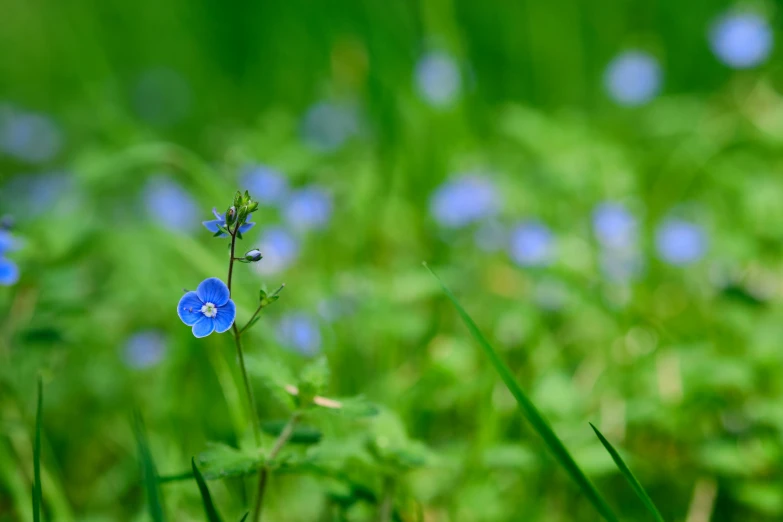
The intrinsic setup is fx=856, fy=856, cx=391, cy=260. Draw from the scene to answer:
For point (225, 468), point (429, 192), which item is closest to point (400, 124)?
point (429, 192)

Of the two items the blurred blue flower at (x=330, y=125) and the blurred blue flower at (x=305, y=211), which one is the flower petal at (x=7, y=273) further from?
the blurred blue flower at (x=330, y=125)

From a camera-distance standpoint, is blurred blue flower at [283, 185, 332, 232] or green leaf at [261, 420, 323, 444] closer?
green leaf at [261, 420, 323, 444]

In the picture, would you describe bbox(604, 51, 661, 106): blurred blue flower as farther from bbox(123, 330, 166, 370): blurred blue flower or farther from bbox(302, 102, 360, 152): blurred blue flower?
bbox(123, 330, 166, 370): blurred blue flower

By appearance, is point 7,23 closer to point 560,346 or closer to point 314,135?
point 314,135

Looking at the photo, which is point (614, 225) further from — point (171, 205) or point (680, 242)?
point (171, 205)

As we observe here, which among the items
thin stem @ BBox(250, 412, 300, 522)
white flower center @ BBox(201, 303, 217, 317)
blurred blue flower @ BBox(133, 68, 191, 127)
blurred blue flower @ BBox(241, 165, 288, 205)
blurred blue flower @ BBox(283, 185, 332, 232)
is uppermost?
blurred blue flower @ BBox(133, 68, 191, 127)

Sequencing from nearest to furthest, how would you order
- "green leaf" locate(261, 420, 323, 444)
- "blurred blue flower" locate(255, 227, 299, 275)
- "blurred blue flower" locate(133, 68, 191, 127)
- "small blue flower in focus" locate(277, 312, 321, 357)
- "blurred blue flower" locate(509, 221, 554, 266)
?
"green leaf" locate(261, 420, 323, 444)
"small blue flower in focus" locate(277, 312, 321, 357)
"blurred blue flower" locate(509, 221, 554, 266)
"blurred blue flower" locate(255, 227, 299, 275)
"blurred blue flower" locate(133, 68, 191, 127)

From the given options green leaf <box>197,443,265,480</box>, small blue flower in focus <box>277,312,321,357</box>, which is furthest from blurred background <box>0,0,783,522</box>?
green leaf <box>197,443,265,480</box>
